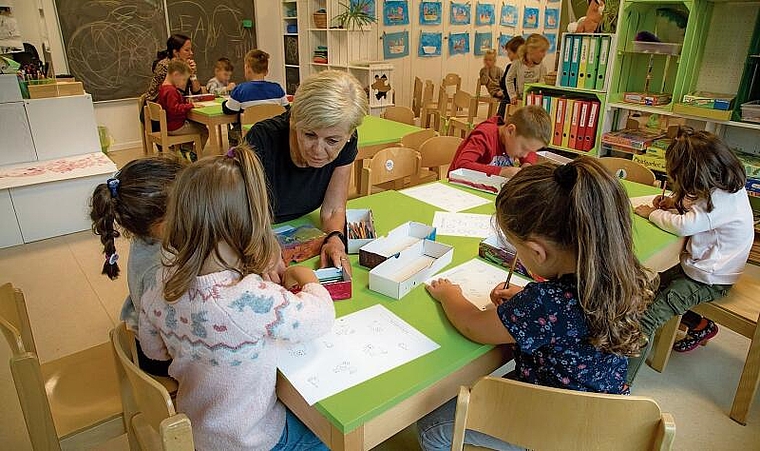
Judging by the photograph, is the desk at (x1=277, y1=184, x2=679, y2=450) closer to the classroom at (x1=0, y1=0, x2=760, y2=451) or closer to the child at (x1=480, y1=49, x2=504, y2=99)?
the classroom at (x1=0, y1=0, x2=760, y2=451)

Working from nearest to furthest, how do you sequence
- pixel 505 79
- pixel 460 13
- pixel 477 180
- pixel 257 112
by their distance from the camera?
pixel 477 180, pixel 257 112, pixel 505 79, pixel 460 13

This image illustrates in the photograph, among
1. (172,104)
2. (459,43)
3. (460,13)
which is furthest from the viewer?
(459,43)

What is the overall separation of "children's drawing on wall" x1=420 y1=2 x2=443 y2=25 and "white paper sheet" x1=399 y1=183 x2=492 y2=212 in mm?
4946

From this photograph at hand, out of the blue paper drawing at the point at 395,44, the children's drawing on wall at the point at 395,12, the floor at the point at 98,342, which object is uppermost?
the children's drawing on wall at the point at 395,12

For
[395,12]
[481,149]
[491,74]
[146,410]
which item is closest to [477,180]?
[481,149]

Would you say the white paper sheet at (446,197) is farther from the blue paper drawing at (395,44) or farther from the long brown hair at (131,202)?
the blue paper drawing at (395,44)

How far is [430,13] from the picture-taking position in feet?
21.4

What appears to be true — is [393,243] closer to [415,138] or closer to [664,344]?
[664,344]

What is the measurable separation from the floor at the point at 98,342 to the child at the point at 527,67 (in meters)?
3.16

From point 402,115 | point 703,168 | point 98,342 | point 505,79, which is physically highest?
point 505,79

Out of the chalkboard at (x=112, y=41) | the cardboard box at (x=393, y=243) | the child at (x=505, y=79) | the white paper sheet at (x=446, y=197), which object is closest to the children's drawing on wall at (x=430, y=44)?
the child at (x=505, y=79)

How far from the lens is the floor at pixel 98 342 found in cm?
181

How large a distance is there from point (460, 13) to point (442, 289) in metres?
6.40

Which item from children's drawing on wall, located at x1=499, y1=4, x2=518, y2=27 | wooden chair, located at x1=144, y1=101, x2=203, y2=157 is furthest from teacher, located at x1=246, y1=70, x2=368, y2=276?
children's drawing on wall, located at x1=499, y1=4, x2=518, y2=27
